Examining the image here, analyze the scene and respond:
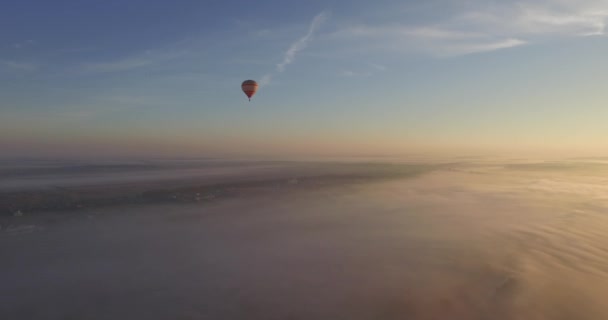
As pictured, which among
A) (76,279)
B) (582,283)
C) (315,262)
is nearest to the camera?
(582,283)

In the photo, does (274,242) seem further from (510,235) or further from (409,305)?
(510,235)

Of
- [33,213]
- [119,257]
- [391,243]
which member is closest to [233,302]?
[119,257]

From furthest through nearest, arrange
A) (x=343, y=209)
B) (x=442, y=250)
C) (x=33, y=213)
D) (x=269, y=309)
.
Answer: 1. (x=343, y=209)
2. (x=33, y=213)
3. (x=442, y=250)
4. (x=269, y=309)

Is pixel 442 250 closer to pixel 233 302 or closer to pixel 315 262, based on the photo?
pixel 315 262

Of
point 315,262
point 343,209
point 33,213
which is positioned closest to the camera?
point 315,262

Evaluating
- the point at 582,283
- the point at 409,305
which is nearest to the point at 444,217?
the point at 582,283

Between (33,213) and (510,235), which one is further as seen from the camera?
(33,213)
